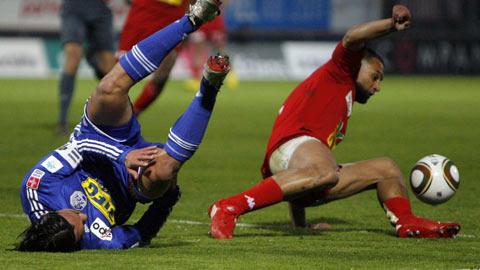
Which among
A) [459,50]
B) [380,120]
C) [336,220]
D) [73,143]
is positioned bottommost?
[459,50]

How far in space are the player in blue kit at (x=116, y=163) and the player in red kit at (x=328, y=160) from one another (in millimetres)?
629

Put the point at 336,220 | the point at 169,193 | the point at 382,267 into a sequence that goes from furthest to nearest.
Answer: the point at 336,220
the point at 169,193
the point at 382,267

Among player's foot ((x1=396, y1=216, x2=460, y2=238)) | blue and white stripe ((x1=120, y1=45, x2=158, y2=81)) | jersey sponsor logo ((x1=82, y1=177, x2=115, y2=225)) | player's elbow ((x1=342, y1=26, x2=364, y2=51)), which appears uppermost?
blue and white stripe ((x1=120, y1=45, x2=158, y2=81))

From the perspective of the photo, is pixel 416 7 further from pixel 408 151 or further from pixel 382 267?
pixel 382 267

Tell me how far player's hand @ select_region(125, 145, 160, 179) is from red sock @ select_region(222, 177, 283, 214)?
77 cm

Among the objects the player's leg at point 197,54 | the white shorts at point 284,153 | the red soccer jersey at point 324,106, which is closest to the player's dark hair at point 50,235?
the white shorts at point 284,153

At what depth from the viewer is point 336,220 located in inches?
320

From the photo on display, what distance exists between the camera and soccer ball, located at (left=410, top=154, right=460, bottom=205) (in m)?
7.46

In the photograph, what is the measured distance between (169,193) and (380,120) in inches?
421

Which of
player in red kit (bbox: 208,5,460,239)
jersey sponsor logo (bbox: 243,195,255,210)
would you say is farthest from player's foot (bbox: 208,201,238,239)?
jersey sponsor logo (bbox: 243,195,255,210)

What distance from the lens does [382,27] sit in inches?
275

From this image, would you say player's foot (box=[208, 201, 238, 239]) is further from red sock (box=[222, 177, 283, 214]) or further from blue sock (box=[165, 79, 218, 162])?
blue sock (box=[165, 79, 218, 162])

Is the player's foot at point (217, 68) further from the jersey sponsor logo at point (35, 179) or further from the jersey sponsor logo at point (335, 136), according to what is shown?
the jersey sponsor logo at point (335, 136)

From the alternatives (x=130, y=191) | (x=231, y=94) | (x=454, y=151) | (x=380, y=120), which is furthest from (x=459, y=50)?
(x=130, y=191)
